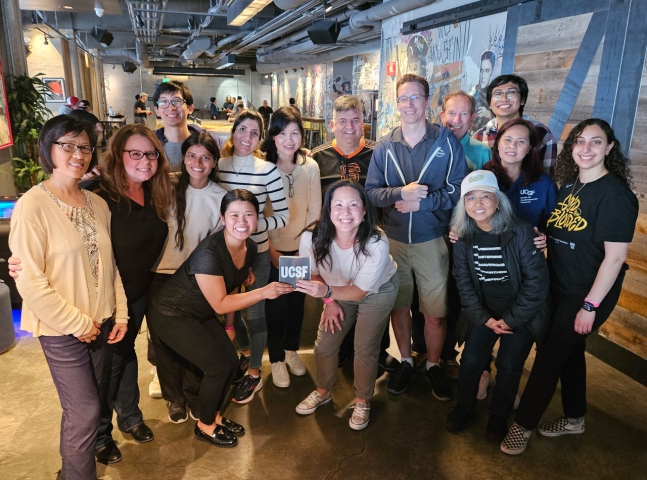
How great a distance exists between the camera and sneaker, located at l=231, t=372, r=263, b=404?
123 inches

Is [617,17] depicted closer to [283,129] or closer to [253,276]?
[283,129]

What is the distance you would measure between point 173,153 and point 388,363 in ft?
7.03

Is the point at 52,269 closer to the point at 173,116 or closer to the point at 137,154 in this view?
the point at 137,154

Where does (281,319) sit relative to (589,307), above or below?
below

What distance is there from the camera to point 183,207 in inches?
105

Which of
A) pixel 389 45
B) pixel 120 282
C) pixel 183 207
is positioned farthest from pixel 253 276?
pixel 389 45

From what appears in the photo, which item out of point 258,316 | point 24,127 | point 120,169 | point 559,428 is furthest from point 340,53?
point 559,428

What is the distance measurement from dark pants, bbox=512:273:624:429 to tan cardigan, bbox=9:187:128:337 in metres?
2.30

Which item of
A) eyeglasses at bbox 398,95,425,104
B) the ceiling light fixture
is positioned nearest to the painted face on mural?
eyeglasses at bbox 398,95,425,104

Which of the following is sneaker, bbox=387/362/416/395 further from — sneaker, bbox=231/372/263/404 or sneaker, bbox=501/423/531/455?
sneaker, bbox=231/372/263/404

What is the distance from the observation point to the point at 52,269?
6.38 ft

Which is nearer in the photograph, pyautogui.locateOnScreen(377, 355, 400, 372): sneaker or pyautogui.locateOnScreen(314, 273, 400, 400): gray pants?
pyautogui.locateOnScreen(314, 273, 400, 400): gray pants

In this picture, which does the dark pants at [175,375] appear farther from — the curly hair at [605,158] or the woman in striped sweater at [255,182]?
the curly hair at [605,158]

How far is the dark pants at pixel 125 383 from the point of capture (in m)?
2.47
